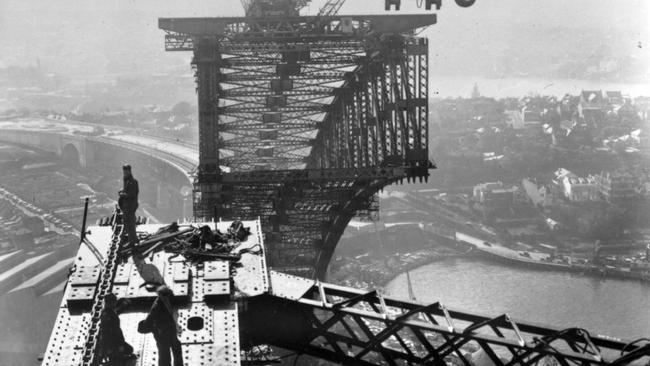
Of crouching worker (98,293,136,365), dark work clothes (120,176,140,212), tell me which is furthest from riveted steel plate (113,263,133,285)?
crouching worker (98,293,136,365)

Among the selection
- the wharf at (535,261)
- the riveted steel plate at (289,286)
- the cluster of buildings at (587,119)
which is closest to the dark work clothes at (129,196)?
the riveted steel plate at (289,286)

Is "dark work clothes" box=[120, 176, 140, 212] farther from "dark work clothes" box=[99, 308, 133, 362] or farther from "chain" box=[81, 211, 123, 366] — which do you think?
"dark work clothes" box=[99, 308, 133, 362]

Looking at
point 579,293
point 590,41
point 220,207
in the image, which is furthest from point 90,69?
point 220,207

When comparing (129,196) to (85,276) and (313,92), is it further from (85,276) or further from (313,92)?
(313,92)

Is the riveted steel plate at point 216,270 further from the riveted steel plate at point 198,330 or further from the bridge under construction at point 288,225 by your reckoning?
the riveted steel plate at point 198,330

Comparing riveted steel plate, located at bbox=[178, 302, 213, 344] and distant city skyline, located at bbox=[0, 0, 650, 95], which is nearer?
riveted steel plate, located at bbox=[178, 302, 213, 344]

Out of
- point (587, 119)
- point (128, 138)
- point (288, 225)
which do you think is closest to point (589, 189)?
point (587, 119)
